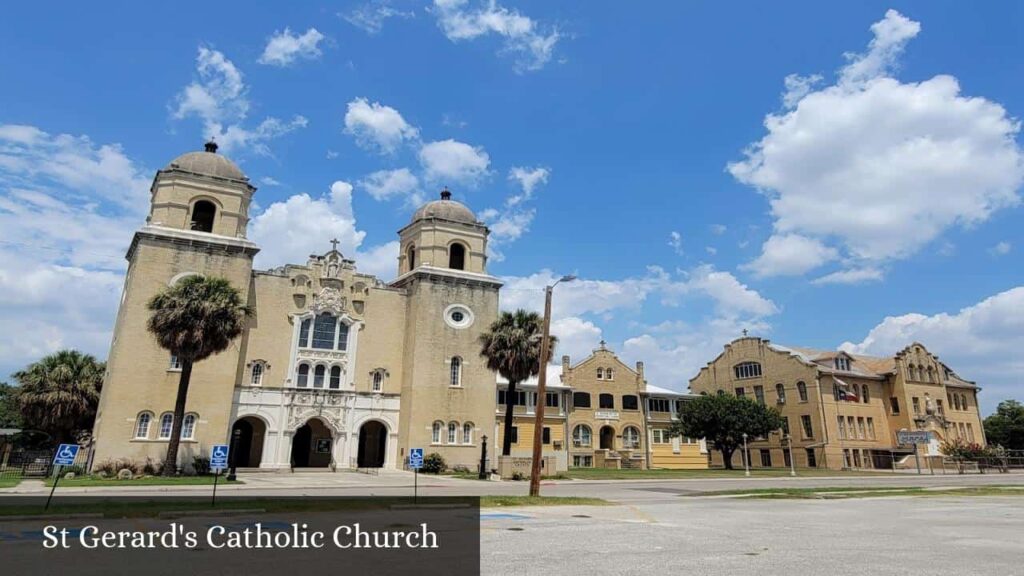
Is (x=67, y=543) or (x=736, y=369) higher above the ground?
(x=736, y=369)

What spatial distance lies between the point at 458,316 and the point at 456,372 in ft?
13.1

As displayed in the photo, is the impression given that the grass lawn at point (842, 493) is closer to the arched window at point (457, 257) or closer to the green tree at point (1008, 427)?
the arched window at point (457, 257)

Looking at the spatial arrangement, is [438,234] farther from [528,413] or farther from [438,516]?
[438,516]

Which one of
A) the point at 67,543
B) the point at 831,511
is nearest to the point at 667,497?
the point at 831,511

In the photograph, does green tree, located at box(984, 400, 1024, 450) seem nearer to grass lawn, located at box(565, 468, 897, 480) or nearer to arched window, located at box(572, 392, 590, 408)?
grass lawn, located at box(565, 468, 897, 480)

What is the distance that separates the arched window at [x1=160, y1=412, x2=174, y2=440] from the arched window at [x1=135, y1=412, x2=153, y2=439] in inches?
24.6

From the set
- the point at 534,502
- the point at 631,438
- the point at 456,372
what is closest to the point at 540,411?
the point at 534,502

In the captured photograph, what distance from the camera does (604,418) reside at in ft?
189

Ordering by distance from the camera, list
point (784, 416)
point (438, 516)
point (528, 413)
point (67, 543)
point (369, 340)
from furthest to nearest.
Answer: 1. point (784, 416)
2. point (528, 413)
3. point (369, 340)
4. point (438, 516)
5. point (67, 543)

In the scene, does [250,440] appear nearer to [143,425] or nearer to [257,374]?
[257,374]

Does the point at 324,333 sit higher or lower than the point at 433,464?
higher

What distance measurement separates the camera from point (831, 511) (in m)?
18.0

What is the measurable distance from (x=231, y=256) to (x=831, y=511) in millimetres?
35061

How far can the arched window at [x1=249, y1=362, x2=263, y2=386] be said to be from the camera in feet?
132
